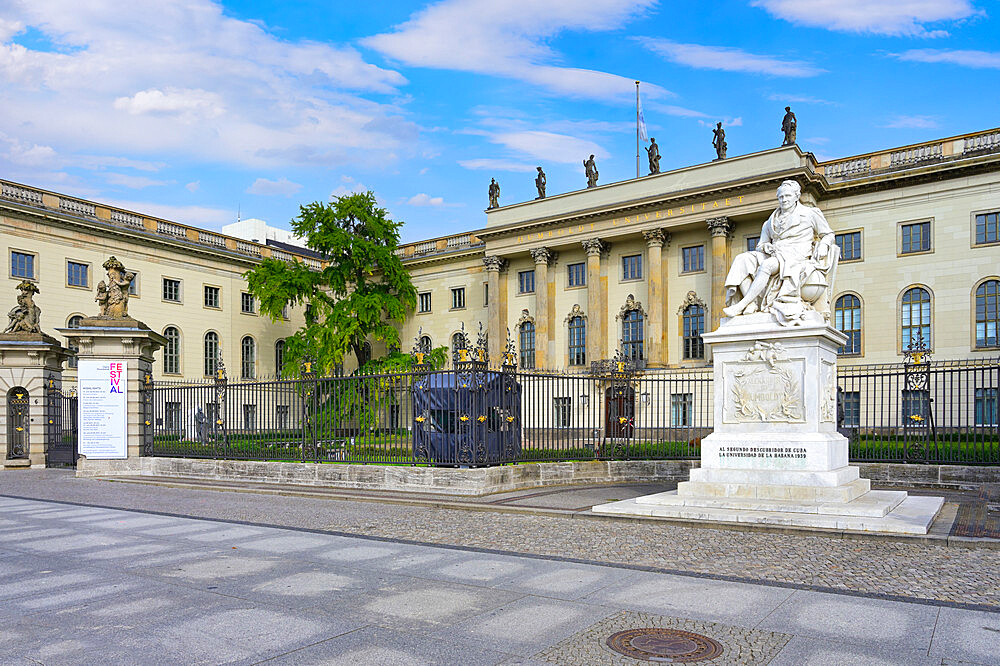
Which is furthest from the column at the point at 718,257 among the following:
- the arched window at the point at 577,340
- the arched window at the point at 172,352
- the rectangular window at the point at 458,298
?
the arched window at the point at 172,352

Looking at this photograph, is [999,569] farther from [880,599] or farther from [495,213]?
[495,213]

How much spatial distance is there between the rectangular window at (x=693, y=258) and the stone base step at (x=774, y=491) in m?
32.3

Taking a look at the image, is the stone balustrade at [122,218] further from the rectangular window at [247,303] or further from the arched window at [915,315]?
the arched window at [915,315]

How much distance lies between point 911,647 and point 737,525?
16.9 feet

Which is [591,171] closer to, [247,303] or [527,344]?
[527,344]

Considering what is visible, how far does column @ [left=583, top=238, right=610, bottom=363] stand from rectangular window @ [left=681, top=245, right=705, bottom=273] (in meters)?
4.86

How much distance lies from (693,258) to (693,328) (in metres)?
3.89

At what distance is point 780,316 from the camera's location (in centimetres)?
1134

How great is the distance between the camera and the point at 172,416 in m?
21.3

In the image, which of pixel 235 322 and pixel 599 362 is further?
pixel 235 322

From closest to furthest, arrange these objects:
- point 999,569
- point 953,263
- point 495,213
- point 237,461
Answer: point 999,569 → point 237,461 → point 953,263 → point 495,213

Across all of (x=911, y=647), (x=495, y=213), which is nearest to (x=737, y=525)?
(x=911, y=647)

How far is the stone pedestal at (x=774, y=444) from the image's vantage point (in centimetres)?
1063

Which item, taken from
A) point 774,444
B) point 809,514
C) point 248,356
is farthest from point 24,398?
point 248,356
